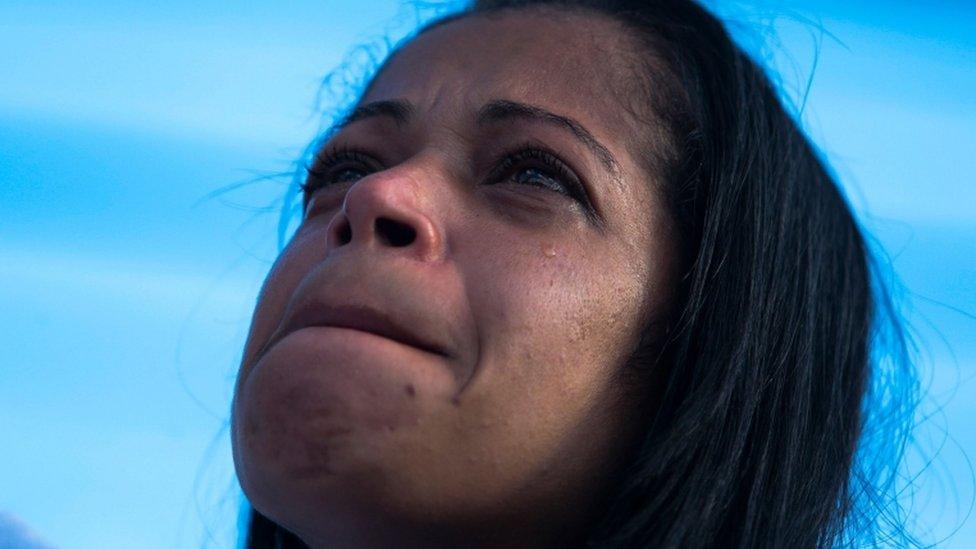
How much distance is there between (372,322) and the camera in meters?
0.77

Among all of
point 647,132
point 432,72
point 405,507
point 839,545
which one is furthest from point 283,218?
point 839,545

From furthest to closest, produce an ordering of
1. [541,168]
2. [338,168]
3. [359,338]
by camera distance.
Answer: [338,168]
[541,168]
[359,338]

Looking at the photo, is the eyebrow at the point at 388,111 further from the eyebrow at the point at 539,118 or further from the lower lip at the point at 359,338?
the lower lip at the point at 359,338

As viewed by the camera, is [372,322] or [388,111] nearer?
[372,322]

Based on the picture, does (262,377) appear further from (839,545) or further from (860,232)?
(860,232)

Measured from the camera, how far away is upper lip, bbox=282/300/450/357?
0.77 metres

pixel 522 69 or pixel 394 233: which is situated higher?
pixel 522 69

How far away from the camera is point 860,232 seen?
1.18 meters

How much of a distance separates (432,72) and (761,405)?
0.42 m

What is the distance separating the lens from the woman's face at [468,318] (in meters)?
0.75

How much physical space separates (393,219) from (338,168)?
259 millimetres

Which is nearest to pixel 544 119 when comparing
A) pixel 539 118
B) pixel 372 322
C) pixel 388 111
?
pixel 539 118

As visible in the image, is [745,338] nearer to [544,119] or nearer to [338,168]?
[544,119]

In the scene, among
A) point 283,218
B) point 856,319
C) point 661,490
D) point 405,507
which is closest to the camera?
point 405,507
